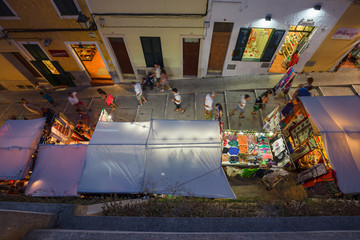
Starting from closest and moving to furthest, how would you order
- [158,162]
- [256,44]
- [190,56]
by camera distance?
[158,162] < [256,44] < [190,56]

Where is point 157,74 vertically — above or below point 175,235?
above

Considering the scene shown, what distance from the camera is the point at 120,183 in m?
6.07

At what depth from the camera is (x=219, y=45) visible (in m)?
9.62

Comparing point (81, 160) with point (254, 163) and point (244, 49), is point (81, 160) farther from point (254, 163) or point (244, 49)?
point (244, 49)

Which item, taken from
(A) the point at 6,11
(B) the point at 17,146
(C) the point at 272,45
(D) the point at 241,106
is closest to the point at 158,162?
(D) the point at 241,106

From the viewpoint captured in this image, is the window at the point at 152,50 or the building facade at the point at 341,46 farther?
the window at the point at 152,50

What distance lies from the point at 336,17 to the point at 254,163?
323 inches

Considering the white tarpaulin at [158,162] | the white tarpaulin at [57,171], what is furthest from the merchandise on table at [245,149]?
the white tarpaulin at [57,171]

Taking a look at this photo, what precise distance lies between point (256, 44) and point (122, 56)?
314 inches

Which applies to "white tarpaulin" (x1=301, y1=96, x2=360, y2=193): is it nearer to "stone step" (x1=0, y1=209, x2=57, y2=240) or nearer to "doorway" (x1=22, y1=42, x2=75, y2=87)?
"stone step" (x1=0, y1=209, x2=57, y2=240)

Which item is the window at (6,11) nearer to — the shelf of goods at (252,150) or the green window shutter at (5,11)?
the green window shutter at (5,11)

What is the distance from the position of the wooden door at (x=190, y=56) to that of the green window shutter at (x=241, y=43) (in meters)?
2.19

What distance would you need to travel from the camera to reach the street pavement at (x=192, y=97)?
389 inches

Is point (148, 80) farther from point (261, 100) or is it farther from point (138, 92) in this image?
point (261, 100)
